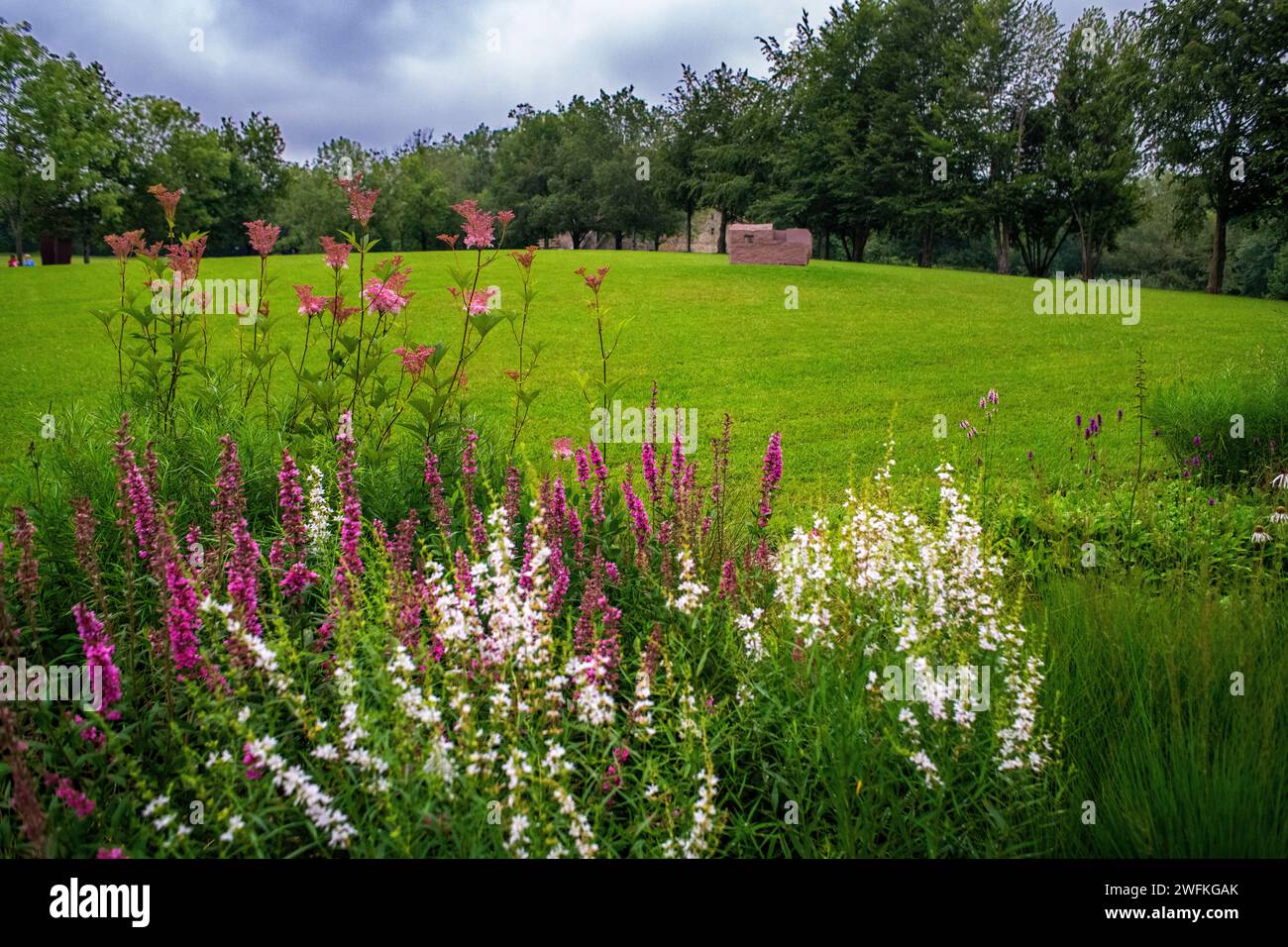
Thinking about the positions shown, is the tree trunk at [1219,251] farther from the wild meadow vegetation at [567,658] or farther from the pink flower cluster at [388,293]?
the pink flower cluster at [388,293]

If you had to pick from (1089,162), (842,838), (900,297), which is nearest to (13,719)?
(842,838)

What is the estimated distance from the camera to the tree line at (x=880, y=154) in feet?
96.3

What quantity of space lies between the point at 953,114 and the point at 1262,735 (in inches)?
1635

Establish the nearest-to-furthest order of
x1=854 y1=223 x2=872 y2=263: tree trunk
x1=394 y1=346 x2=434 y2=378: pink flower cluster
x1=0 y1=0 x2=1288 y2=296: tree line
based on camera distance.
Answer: x1=394 y1=346 x2=434 y2=378: pink flower cluster → x1=0 y1=0 x2=1288 y2=296: tree line → x1=854 y1=223 x2=872 y2=263: tree trunk

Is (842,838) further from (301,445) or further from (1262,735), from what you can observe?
(301,445)

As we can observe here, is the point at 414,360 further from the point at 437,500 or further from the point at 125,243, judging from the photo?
the point at 125,243

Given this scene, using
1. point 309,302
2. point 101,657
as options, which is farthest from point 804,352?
point 101,657

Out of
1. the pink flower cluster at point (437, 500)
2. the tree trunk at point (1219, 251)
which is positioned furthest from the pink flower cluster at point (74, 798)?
the tree trunk at point (1219, 251)

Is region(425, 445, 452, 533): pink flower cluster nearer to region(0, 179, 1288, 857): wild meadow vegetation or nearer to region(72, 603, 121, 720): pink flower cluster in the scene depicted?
region(0, 179, 1288, 857): wild meadow vegetation

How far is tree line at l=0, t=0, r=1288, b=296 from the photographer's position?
29.3 m

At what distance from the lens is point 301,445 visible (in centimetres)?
462

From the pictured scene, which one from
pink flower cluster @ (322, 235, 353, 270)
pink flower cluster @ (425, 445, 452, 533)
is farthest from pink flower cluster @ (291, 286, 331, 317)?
pink flower cluster @ (425, 445, 452, 533)

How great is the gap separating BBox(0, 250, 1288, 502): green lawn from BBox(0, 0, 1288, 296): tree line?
5075 millimetres
